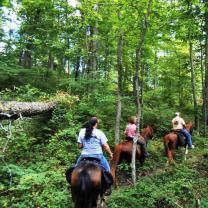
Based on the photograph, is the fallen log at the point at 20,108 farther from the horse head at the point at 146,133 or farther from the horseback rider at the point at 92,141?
the horse head at the point at 146,133

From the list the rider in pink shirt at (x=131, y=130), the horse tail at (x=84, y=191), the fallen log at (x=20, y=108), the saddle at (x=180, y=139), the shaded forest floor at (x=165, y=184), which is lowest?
the shaded forest floor at (x=165, y=184)

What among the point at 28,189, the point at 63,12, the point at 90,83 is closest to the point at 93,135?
the point at 28,189

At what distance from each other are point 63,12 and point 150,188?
13.4 m

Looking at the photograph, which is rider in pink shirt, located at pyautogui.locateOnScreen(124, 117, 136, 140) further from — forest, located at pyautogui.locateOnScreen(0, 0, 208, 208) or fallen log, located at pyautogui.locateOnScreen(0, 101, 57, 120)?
fallen log, located at pyautogui.locateOnScreen(0, 101, 57, 120)

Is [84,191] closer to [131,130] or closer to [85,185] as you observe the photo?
[85,185]

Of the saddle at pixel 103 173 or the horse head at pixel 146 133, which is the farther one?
the horse head at pixel 146 133

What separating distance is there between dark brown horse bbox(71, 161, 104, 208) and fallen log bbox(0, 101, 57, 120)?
3611 mm

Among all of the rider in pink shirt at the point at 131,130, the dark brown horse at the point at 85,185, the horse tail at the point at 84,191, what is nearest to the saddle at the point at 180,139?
the rider in pink shirt at the point at 131,130

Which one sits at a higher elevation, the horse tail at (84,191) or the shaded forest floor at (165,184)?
the horse tail at (84,191)

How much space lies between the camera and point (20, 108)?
31.8 feet

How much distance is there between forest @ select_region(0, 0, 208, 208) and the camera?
7734 mm

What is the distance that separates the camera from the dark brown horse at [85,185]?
5871 millimetres

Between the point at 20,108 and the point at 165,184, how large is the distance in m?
5.76

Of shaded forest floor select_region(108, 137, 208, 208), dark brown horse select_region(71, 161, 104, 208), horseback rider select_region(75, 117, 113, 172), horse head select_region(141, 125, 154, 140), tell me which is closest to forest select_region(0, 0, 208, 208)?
shaded forest floor select_region(108, 137, 208, 208)
